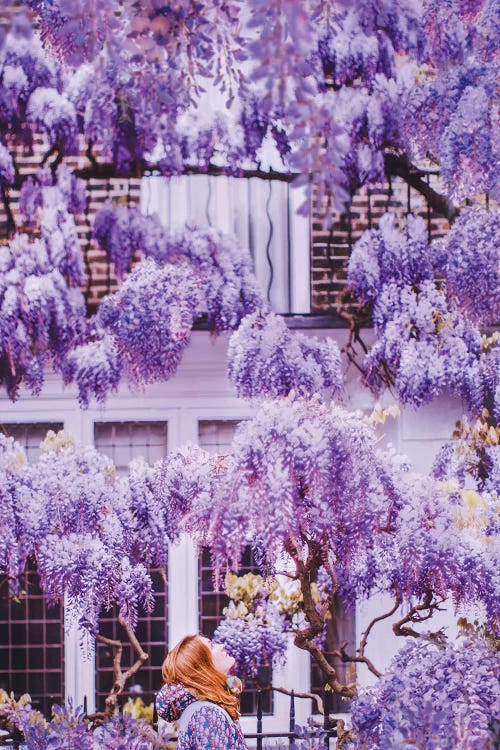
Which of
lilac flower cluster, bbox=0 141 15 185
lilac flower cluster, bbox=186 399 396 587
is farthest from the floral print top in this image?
lilac flower cluster, bbox=0 141 15 185

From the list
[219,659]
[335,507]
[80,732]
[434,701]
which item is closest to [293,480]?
[335,507]

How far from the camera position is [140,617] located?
5.23 meters

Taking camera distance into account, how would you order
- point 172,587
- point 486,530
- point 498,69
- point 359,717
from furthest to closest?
point 172,587
point 498,69
point 486,530
point 359,717

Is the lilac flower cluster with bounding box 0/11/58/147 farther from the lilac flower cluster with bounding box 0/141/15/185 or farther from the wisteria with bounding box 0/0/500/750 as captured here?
the lilac flower cluster with bounding box 0/141/15/185

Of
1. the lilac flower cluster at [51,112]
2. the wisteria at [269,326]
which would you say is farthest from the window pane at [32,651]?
the lilac flower cluster at [51,112]

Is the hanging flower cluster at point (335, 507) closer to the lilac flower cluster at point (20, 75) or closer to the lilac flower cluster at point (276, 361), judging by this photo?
the lilac flower cluster at point (276, 361)

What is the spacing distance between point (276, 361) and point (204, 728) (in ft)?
6.52

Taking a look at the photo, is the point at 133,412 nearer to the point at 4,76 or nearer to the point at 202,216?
the point at 202,216

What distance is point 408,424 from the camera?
16.9ft

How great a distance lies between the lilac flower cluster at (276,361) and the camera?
14.3ft

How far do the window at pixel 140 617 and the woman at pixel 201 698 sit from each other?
7.34ft

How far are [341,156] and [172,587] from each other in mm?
2659

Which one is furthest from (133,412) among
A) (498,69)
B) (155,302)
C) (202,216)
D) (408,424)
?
(498,69)

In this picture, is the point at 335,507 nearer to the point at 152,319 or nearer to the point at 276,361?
the point at 276,361
